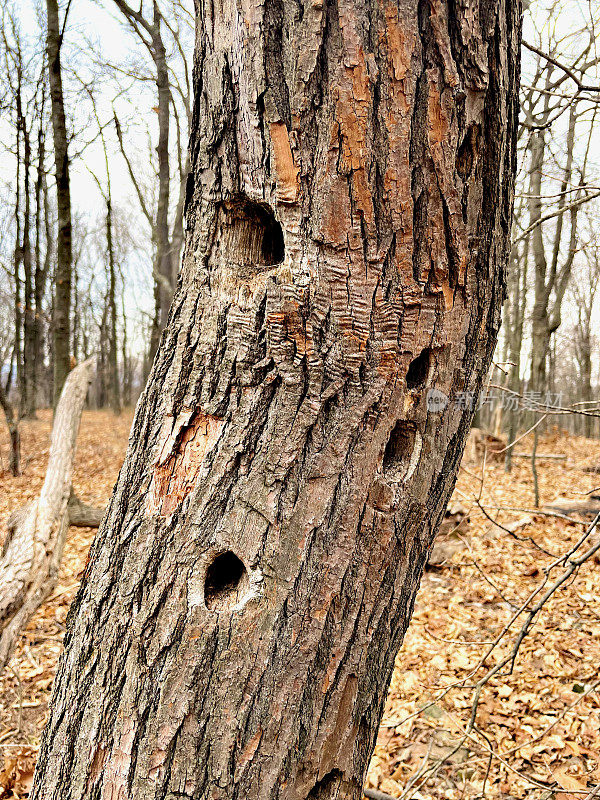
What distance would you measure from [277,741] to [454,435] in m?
0.75

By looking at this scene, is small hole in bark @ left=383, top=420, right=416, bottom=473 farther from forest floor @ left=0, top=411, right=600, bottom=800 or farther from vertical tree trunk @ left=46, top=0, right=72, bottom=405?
vertical tree trunk @ left=46, top=0, right=72, bottom=405

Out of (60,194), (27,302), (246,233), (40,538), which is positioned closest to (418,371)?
(246,233)

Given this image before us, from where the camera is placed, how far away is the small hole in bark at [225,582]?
1.07m

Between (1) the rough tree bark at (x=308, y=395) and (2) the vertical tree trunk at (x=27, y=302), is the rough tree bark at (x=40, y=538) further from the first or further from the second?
(2) the vertical tree trunk at (x=27, y=302)

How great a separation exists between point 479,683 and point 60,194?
8.38 m

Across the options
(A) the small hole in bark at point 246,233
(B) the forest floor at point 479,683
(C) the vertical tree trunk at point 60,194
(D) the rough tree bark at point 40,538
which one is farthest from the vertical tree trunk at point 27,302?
(A) the small hole in bark at point 246,233

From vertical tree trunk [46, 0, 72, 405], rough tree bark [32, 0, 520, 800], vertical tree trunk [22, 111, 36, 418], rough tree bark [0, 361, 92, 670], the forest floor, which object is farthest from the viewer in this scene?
vertical tree trunk [22, 111, 36, 418]

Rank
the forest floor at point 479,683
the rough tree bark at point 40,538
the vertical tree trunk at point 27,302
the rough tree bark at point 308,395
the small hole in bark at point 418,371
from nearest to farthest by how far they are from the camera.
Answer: the rough tree bark at point 308,395 < the small hole in bark at point 418,371 < the forest floor at point 479,683 < the rough tree bark at point 40,538 < the vertical tree trunk at point 27,302

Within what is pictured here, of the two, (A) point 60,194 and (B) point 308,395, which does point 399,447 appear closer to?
(B) point 308,395

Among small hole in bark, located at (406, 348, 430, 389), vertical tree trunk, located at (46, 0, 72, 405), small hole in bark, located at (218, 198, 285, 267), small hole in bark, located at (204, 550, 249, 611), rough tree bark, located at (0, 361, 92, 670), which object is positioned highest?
Result: vertical tree trunk, located at (46, 0, 72, 405)

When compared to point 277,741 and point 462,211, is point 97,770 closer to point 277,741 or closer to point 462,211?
point 277,741

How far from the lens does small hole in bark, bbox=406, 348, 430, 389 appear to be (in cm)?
109

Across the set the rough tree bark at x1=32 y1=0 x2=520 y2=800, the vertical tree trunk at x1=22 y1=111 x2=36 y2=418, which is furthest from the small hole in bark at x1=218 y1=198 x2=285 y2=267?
the vertical tree trunk at x1=22 y1=111 x2=36 y2=418

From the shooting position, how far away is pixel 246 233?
118 cm
